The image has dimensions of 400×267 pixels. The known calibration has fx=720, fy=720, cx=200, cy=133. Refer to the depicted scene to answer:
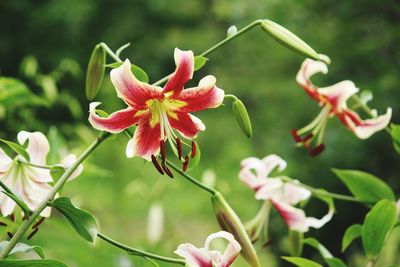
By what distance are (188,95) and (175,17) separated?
590 centimetres

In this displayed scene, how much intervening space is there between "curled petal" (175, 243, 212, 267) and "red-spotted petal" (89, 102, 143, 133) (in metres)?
0.08

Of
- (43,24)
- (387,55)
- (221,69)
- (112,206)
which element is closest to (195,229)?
(112,206)

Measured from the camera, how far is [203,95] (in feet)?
1.43

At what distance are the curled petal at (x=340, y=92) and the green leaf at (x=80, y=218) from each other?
0.85 ft

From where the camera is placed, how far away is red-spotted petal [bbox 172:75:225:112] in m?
0.43

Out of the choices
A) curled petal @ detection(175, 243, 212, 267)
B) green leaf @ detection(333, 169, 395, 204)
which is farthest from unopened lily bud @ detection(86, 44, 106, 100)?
green leaf @ detection(333, 169, 395, 204)

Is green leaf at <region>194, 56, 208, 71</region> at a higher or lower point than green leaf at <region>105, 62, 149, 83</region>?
higher

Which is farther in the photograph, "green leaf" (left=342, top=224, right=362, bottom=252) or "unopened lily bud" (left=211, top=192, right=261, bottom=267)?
"green leaf" (left=342, top=224, right=362, bottom=252)

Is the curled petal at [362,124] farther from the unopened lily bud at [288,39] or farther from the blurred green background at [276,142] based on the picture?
the blurred green background at [276,142]

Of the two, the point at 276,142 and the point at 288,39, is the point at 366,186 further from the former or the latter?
the point at 276,142

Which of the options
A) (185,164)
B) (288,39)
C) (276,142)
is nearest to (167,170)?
(185,164)

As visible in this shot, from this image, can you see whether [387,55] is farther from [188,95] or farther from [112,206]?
[188,95]

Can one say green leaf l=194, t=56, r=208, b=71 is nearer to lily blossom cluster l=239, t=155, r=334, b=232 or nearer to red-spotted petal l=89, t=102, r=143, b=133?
red-spotted petal l=89, t=102, r=143, b=133

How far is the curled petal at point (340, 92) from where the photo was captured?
1.94ft
